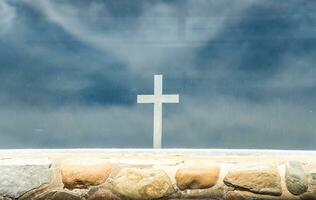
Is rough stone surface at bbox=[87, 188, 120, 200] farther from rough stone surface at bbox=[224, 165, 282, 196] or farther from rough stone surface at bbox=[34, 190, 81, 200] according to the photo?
rough stone surface at bbox=[224, 165, 282, 196]

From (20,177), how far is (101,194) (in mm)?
491

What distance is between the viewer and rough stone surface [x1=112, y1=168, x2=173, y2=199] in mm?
4098

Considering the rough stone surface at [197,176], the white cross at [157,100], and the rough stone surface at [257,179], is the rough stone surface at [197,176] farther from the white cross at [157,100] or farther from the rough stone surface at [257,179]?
the white cross at [157,100]

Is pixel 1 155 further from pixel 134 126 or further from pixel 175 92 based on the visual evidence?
pixel 175 92

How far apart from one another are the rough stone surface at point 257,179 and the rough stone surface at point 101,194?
0.68 m

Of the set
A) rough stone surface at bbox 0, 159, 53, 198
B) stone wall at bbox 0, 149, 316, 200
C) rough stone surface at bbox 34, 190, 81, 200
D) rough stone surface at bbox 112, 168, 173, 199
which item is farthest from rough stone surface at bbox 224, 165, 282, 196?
rough stone surface at bbox 0, 159, 53, 198

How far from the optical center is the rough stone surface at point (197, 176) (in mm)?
4086

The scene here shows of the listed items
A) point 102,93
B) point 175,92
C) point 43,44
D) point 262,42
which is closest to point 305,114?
point 262,42

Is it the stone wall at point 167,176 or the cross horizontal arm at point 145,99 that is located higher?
the cross horizontal arm at point 145,99


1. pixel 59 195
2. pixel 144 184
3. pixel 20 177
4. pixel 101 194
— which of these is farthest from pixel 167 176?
pixel 20 177

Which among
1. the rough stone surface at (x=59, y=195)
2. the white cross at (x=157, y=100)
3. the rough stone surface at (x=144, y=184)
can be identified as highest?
the white cross at (x=157, y=100)

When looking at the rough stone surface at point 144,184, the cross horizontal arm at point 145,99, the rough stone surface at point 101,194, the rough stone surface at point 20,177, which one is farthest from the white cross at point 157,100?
the rough stone surface at point 20,177

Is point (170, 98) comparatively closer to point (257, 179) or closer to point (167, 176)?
point (167, 176)

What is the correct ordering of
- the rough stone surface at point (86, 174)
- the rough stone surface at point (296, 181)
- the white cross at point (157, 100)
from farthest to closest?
the white cross at point (157, 100) → the rough stone surface at point (86, 174) → the rough stone surface at point (296, 181)
